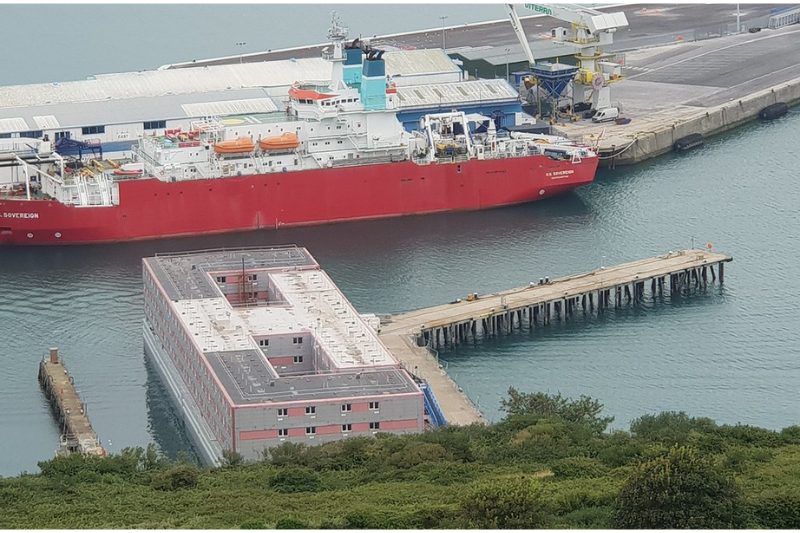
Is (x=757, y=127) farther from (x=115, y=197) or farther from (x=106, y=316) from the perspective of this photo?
(x=106, y=316)

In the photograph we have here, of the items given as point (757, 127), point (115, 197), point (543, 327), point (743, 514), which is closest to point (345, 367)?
point (543, 327)

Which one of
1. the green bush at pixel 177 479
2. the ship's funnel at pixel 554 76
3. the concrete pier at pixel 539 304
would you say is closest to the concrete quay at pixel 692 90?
the ship's funnel at pixel 554 76

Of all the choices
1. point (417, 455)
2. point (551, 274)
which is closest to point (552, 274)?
point (551, 274)

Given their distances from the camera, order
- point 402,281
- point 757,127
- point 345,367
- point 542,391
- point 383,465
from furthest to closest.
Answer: point 757,127, point 402,281, point 542,391, point 345,367, point 383,465

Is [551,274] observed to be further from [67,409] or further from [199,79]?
[199,79]

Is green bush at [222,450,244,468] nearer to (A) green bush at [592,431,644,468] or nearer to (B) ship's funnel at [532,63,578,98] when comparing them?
(A) green bush at [592,431,644,468]

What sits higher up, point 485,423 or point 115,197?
point 115,197
